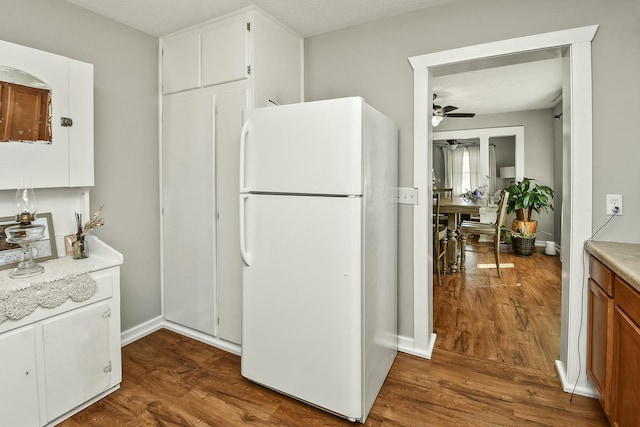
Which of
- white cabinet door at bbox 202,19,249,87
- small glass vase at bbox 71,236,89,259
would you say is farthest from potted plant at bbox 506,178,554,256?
small glass vase at bbox 71,236,89,259

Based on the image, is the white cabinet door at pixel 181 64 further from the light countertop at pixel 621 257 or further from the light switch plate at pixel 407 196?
the light countertop at pixel 621 257

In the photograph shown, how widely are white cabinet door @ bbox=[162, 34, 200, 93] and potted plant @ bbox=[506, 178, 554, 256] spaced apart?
17.0ft

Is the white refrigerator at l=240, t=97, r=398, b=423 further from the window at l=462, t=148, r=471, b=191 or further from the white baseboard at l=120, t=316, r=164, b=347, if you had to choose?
the window at l=462, t=148, r=471, b=191

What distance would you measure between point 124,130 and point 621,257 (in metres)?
3.15

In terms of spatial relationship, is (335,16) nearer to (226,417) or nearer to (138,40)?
(138,40)

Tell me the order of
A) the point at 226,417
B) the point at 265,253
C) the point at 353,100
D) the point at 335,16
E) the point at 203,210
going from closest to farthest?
1. the point at 353,100
2. the point at 226,417
3. the point at 265,253
4. the point at 335,16
5. the point at 203,210

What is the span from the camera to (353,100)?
1.66 metres

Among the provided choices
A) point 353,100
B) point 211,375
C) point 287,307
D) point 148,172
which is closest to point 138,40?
point 148,172

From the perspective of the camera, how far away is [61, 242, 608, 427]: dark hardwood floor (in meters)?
1.81

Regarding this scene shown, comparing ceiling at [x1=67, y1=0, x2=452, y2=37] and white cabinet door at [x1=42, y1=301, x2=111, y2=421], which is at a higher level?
ceiling at [x1=67, y1=0, x2=452, y2=37]

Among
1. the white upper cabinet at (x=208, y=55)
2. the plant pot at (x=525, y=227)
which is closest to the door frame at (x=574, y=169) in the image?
the white upper cabinet at (x=208, y=55)

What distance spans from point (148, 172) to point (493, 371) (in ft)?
9.59

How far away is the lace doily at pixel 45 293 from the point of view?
157cm

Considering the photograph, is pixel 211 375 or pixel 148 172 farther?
pixel 148 172
